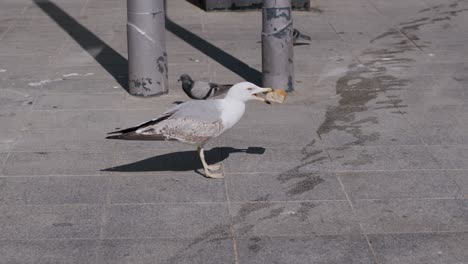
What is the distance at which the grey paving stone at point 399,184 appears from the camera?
8711mm

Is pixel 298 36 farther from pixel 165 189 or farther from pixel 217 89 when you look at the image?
pixel 165 189

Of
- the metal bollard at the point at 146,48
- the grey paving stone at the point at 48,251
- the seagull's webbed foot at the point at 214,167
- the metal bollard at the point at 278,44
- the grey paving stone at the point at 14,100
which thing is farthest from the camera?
the metal bollard at the point at 278,44

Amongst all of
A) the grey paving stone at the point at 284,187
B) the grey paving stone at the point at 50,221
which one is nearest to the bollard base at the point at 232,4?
the grey paving stone at the point at 284,187

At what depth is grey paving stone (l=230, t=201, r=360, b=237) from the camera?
786cm

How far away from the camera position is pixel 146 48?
1215 cm

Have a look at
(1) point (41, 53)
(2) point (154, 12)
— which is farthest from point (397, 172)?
(1) point (41, 53)

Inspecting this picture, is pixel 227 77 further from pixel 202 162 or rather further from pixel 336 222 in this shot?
pixel 336 222

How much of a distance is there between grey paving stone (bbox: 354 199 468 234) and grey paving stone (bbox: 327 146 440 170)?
966mm

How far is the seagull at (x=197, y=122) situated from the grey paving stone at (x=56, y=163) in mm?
805

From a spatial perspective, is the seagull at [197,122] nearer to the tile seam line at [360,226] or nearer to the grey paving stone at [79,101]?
the tile seam line at [360,226]

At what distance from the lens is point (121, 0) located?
19.2m

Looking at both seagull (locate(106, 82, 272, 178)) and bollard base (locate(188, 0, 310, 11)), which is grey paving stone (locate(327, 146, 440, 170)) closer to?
seagull (locate(106, 82, 272, 178))

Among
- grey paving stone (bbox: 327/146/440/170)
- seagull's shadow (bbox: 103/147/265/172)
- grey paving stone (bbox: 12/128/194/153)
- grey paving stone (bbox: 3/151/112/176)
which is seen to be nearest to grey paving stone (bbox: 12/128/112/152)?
grey paving stone (bbox: 12/128/194/153)

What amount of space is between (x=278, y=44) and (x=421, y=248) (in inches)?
210
